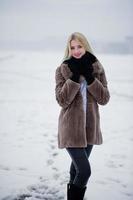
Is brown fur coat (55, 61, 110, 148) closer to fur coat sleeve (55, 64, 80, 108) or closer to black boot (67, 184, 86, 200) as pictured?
fur coat sleeve (55, 64, 80, 108)

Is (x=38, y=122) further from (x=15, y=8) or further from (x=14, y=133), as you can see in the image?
(x=15, y=8)

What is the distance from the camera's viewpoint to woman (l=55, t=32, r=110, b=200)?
86.7 inches

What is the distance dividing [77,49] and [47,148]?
6.60 feet

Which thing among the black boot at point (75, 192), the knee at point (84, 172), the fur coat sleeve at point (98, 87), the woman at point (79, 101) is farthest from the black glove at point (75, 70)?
the black boot at point (75, 192)

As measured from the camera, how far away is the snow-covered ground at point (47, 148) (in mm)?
2934

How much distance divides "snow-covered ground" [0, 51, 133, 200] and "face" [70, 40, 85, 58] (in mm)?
1237

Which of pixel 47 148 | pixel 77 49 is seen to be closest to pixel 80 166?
pixel 77 49

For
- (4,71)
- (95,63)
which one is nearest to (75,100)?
(95,63)

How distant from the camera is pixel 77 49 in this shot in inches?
88.6

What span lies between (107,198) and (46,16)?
398 inches

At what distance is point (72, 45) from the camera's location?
226cm

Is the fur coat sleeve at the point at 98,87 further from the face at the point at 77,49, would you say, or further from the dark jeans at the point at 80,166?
the dark jeans at the point at 80,166

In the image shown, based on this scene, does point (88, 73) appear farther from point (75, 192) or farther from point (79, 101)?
point (75, 192)

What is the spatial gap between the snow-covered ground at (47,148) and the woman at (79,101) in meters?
0.67
